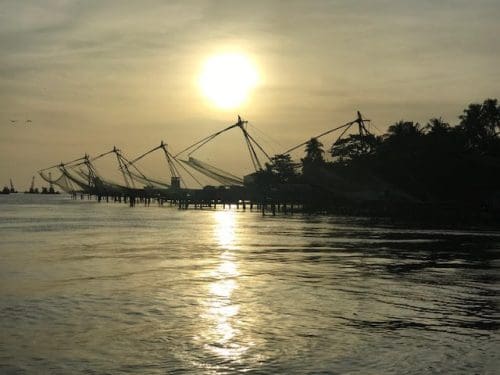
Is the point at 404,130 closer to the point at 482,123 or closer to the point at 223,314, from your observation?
the point at 482,123

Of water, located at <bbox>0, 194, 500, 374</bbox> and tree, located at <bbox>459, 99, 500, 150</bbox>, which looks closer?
water, located at <bbox>0, 194, 500, 374</bbox>

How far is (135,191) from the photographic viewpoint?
107438 mm

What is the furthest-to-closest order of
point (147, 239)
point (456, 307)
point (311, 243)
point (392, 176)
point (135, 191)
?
point (135, 191) → point (392, 176) → point (147, 239) → point (311, 243) → point (456, 307)

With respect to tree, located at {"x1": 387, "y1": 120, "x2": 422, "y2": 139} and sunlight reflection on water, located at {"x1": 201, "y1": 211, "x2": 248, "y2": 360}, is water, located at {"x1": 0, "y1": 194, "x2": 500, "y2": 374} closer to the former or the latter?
sunlight reflection on water, located at {"x1": 201, "y1": 211, "x2": 248, "y2": 360}

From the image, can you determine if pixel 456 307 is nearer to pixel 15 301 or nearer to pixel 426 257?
pixel 15 301

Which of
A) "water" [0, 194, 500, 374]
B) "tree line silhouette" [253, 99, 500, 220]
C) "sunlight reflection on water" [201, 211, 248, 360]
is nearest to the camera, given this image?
"water" [0, 194, 500, 374]

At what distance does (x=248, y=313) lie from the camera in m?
11.1

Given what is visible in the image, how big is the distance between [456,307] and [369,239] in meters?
18.5

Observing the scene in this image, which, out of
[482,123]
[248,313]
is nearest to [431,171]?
[482,123]

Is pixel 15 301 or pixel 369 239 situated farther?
pixel 369 239

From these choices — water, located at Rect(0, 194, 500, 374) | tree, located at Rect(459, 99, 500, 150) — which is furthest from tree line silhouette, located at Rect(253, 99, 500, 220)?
water, located at Rect(0, 194, 500, 374)

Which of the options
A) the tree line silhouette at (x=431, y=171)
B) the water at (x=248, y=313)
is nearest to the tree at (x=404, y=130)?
the tree line silhouette at (x=431, y=171)

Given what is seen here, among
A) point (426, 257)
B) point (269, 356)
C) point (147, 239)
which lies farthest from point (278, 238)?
point (269, 356)

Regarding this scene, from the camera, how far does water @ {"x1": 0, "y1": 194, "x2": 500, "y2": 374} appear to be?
7.89 m
